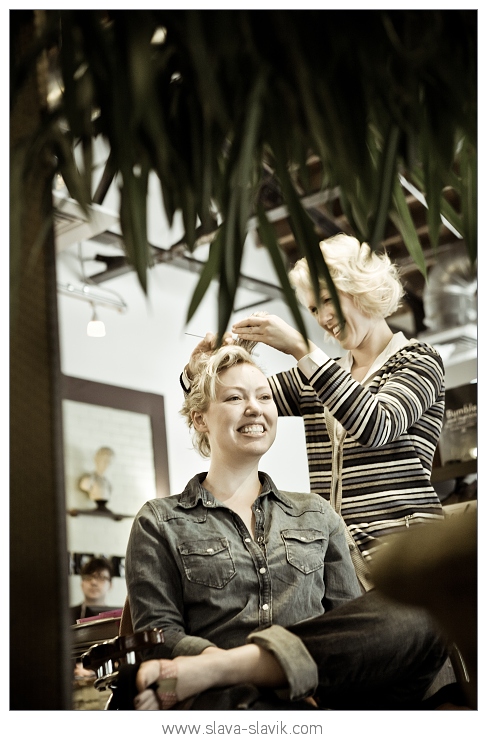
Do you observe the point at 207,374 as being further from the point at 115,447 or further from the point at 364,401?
the point at 115,447

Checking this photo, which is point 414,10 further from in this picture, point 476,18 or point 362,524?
point 362,524

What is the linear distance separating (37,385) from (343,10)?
0.66 meters

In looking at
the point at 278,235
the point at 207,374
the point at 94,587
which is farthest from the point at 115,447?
the point at 278,235

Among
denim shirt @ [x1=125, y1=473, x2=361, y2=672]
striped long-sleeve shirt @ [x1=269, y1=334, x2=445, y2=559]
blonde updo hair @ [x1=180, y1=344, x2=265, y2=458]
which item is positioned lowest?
denim shirt @ [x1=125, y1=473, x2=361, y2=672]

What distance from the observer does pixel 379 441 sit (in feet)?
6.03

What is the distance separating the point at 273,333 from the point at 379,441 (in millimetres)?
326

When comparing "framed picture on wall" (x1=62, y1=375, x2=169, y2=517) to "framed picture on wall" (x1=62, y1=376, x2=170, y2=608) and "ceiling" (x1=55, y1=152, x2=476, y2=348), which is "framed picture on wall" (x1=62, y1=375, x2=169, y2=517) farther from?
"ceiling" (x1=55, y1=152, x2=476, y2=348)

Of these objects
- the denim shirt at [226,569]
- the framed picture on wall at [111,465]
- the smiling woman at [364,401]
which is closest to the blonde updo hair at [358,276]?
the smiling woman at [364,401]

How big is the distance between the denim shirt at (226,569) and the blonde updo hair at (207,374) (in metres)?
0.18

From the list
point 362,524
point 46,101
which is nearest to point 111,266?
point 362,524

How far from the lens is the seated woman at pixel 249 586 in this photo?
1333 millimetres

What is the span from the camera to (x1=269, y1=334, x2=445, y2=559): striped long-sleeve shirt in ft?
5.90

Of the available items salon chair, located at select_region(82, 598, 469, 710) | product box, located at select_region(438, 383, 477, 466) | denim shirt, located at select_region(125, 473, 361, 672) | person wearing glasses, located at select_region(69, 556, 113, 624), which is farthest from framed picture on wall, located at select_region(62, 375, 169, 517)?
salon chair, located at select_region(82, 598, 469, 710)

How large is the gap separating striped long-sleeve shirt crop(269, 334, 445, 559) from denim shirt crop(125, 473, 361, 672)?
0.46ft
